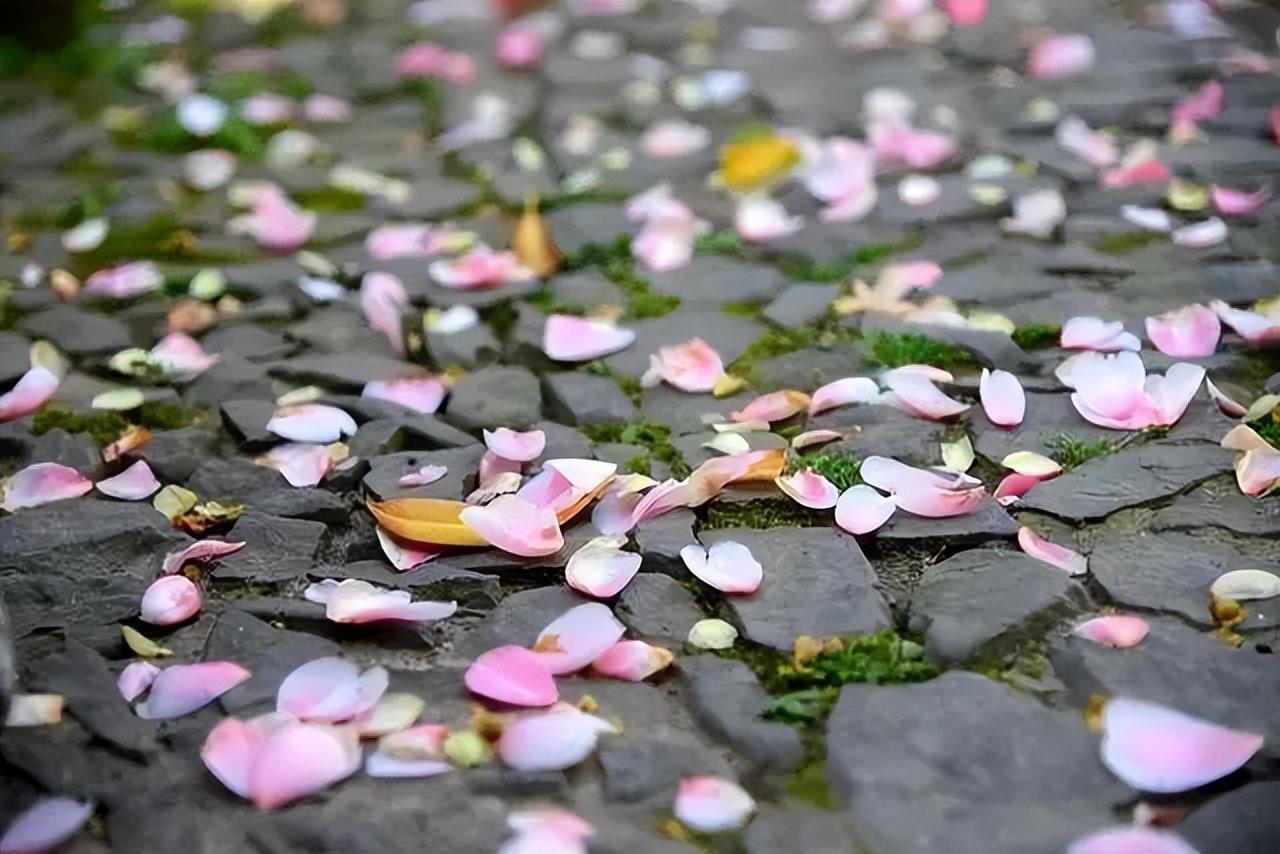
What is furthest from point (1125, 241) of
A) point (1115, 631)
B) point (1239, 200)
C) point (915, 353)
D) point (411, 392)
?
point (411, 392)

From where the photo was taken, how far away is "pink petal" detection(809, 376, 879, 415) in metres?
1.89

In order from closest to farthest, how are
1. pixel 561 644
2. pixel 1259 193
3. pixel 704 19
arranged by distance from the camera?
pixel 561 644 → pixel 1259 193 → pixel 704 19

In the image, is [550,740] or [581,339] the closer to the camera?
[550,740]

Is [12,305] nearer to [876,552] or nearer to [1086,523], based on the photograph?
[876,552]

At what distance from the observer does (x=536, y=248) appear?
7.93 ft

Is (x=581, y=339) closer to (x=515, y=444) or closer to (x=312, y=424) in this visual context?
(x=515, y=444)

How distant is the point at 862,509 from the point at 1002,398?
351mm

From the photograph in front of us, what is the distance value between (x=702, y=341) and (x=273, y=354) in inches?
27.9

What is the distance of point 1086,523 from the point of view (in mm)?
1621

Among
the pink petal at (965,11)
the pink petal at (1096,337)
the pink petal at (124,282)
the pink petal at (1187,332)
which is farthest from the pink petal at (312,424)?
the pink petal at (965,11)

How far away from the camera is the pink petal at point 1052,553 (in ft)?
5.02

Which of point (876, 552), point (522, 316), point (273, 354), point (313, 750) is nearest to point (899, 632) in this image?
point (876, 552)

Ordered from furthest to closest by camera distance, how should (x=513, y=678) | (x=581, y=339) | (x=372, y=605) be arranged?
1. (x=581, y=339)
2. (x=372, y=605)
3. (x=513, y=678)

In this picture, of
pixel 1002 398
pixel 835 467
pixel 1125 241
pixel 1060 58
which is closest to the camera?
pixel 835 467
